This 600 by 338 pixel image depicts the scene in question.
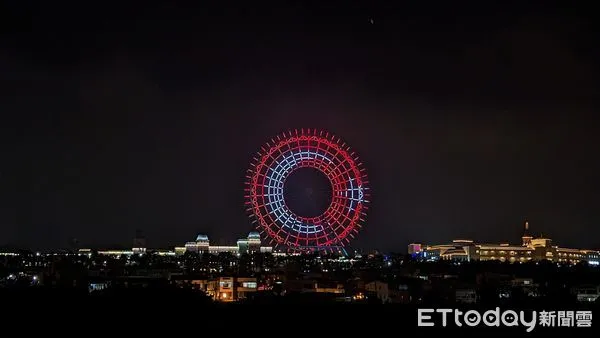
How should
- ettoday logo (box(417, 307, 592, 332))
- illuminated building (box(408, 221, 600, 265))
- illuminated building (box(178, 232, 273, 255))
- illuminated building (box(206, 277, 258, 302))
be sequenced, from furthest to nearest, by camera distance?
illuminated building (box(178, 232, 273, 255)) < illuminated building (box(408, 221, 600, 265)) < illuminated building (box(206, 277, 258, 302)) < ettoday logo (box(417, 307, 592, 332))

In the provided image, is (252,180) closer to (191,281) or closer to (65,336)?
(191,281)

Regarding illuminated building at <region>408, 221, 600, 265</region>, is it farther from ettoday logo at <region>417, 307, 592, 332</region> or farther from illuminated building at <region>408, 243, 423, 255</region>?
ettoday logo at <region>417, 307, 592, 332</region>

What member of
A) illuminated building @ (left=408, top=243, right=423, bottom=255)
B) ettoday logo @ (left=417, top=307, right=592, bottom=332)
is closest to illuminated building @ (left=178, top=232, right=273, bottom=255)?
illuminated building @ (left=408, top=243, right=423, bottom=255)

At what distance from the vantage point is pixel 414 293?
134 ft

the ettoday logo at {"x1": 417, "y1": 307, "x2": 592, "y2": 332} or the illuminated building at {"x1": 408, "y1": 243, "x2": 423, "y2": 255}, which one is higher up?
the illuminated building at {"x1": 408, "y1": 243, "x2": 423, "y2": 255}

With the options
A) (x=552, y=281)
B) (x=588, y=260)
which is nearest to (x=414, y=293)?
(x=552, y=281)

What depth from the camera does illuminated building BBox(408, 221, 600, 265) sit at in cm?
10112

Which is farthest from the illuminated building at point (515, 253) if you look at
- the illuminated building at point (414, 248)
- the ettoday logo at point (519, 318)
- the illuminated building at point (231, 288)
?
the ettoday logo at point (519, 318)

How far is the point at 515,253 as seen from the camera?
102 meters

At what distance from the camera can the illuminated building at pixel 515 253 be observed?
332ft

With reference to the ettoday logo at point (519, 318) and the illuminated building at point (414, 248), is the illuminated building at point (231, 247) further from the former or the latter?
the ettoday logo at point (519, 318)

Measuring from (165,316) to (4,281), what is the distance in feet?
78.1

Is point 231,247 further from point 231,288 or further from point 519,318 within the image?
point 519,318

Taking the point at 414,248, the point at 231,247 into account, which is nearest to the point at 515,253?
the point at 414,248
